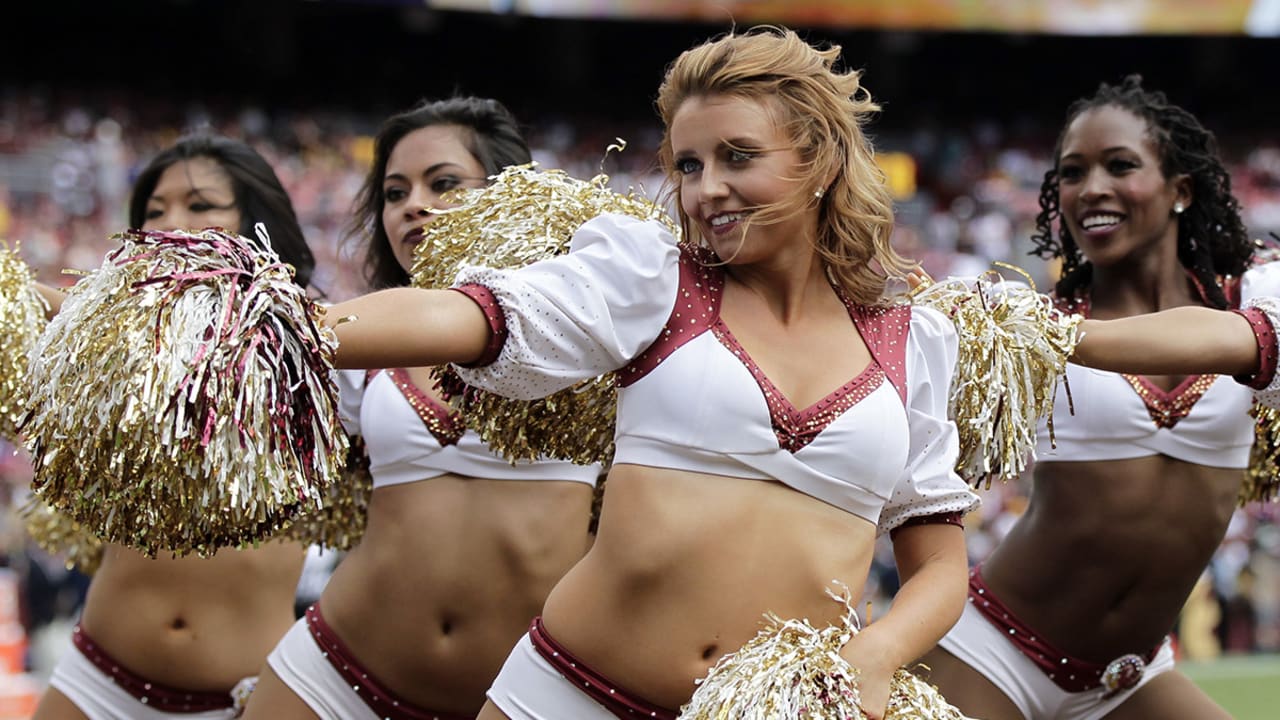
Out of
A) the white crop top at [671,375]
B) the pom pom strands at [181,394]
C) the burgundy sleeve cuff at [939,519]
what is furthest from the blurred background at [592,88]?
the pom pom strands at [181,394]

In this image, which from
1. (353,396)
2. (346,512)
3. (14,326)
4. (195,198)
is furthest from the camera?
(195,198)

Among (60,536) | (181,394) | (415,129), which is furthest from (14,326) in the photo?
(181,394)

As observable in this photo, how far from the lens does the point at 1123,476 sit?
3248mm

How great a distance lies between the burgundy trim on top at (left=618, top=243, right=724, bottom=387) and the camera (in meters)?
Answer: 2.16

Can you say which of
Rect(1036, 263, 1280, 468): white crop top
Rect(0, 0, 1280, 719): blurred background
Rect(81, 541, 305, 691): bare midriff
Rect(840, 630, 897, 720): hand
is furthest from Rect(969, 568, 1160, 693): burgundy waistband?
Rect(0, 0, 1280, 719): blurred background

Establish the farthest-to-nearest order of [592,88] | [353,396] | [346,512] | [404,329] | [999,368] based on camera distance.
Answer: [592,88] → [346,512] → [353,396] → [999,368] → [404,329]

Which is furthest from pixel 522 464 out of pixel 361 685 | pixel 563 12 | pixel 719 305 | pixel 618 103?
pixel 618 103

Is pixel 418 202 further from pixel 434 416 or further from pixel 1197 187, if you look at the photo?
pixel 1197 187

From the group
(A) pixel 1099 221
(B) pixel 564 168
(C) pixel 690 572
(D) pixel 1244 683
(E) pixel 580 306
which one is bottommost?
(D) pixel 1244 683

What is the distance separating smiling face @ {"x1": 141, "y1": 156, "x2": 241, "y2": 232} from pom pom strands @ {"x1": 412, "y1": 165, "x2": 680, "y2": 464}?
111cm

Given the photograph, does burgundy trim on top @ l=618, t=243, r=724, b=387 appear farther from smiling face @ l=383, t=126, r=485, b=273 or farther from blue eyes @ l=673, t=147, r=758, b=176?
smiling face @ l=383, t=126, r=485, b=273

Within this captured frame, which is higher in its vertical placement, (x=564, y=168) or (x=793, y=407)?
(x=564, y=168)

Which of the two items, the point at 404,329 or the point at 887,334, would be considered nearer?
the point at 404,329

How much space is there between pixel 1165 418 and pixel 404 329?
1949 millimetres
